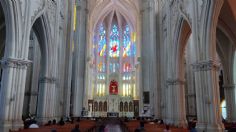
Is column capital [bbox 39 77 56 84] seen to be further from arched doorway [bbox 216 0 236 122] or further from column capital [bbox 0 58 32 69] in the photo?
arched doorway [bbox 216 0 236 122]

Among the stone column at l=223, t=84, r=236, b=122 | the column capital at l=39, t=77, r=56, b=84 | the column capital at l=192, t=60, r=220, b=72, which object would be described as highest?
the column capital at l=192, t=60, r=220, b=72

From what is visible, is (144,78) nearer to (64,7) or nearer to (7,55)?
(64,7)

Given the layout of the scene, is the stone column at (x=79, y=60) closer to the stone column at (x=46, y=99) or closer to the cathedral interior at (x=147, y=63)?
the cathedral interior at (x=147, y=63)

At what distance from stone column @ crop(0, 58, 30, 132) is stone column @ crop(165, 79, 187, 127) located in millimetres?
11400

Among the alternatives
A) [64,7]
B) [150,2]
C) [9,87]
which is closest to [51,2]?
[64,7]

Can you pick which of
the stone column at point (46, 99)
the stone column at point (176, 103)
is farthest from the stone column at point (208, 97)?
the stone column at point (46, 99)

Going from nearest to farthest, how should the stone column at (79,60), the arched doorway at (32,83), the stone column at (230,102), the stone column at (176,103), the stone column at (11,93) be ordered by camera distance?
the stone column at (11,93)
the stone column at (176,103)
the stone column at (230,102)
the arched doorway at (32,83)
the stone column at (79,60)

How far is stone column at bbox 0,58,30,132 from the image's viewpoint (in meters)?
12.4

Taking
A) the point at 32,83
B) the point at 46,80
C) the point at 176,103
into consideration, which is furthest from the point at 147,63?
the point at 46,80

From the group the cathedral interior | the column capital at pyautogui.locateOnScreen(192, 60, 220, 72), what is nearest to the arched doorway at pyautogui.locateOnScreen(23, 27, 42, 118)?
the cathedral interior

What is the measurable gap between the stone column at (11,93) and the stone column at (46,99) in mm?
4059

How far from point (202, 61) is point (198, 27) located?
7.04 ft

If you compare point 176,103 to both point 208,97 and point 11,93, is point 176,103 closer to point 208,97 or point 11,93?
point 208,97

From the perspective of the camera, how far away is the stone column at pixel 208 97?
12.5 metres
